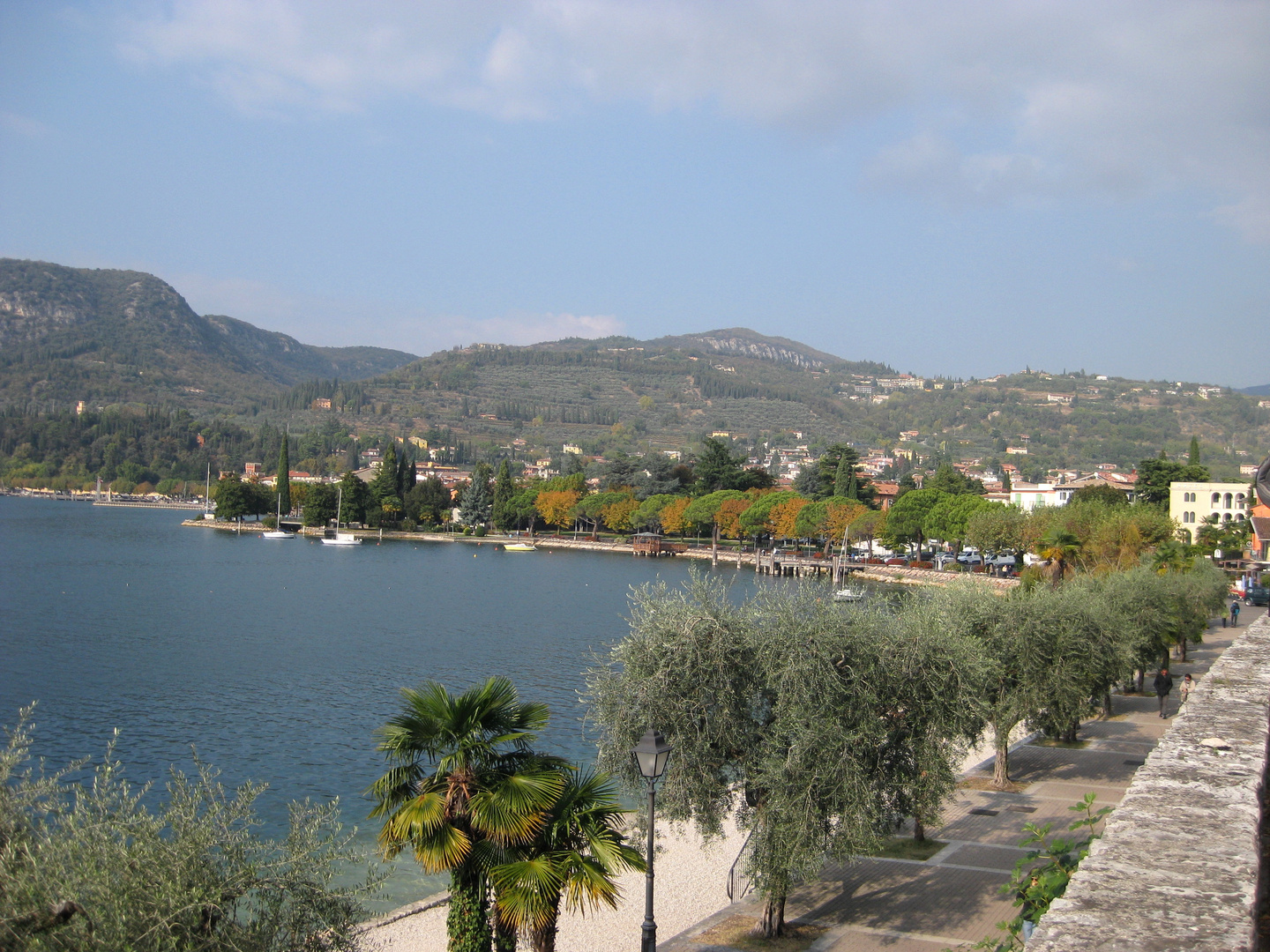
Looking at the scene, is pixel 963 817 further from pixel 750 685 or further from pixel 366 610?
pixel 366 610

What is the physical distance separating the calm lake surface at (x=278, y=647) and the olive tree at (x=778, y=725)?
6403 mm

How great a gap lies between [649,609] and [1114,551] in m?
39.7

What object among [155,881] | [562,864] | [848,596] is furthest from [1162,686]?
[155,881]

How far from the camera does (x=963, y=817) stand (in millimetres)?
16656

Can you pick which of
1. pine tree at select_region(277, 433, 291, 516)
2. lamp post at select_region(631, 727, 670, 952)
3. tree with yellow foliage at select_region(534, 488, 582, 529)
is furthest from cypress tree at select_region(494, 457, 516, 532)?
lamp post at select_region(631, 727, 670, 952)

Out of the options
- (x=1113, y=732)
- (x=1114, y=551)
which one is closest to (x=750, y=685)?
(x=1113, y=732)

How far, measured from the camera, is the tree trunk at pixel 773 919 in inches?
457

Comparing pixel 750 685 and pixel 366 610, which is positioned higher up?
pixel 750 685

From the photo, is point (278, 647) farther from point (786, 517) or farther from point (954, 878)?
point (786, 517)

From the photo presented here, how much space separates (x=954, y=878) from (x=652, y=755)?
7034 millimetres

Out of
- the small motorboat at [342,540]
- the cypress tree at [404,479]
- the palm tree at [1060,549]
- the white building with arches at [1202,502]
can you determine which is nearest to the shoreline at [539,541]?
the small motorboat at [342,540]

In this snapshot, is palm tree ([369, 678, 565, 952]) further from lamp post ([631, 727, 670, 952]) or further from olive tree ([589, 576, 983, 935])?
olive tree ([589, 576, 983, 935])

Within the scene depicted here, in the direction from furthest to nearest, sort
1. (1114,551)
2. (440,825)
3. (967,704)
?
(1114,551) < (967,704) < (440,825)

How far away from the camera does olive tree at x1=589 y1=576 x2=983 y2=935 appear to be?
11094 millimetres
